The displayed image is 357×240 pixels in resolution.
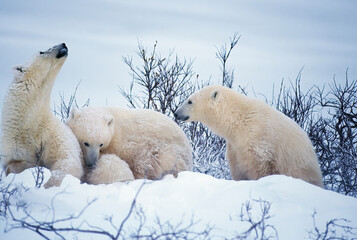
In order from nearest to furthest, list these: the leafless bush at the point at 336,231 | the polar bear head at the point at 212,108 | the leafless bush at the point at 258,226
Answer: the leafless bush at the point at 258,226, the leafless bush at the point at 336,231, the polar bear head at the point at 212,108

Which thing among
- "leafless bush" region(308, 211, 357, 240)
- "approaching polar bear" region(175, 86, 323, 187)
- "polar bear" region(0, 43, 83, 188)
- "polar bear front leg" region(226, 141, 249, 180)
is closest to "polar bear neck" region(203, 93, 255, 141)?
"approaching polar bear" region(175, 86, 323, 187)

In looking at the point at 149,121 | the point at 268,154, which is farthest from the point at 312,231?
the point at 149,121

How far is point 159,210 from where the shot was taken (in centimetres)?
271

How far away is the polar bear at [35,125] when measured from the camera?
3.82 metres

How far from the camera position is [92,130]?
404 centimetres

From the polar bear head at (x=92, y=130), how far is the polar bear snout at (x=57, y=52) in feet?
1.89

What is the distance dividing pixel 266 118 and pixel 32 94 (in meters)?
2.06

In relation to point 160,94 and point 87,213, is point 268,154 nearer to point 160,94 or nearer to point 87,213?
point 87,213

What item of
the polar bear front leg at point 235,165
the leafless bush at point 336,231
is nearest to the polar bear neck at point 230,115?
the polar bear front leg at point 235,165

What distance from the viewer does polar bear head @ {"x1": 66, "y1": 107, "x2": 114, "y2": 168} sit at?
3998mm

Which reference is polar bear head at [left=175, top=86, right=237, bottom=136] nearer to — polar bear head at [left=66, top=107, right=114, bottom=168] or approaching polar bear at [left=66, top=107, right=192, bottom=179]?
approaching polar bear at [left=66, top=107, right=192, bottom=179]

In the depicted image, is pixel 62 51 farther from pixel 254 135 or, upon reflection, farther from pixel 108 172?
pixel 254 135

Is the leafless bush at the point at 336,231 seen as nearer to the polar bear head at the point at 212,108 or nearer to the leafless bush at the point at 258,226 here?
the leafless bush at the point at 258,226

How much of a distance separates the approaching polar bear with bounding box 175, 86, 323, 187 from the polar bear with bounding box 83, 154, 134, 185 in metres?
1.00
